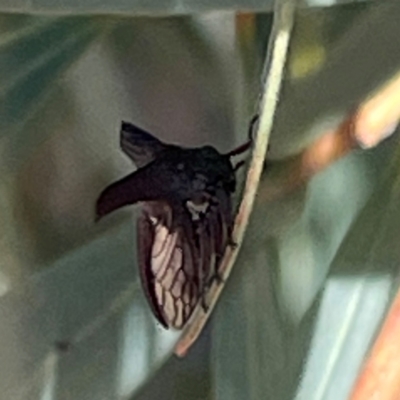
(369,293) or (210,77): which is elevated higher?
(210,77)

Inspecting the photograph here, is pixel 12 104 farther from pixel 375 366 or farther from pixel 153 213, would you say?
pixel 375 366

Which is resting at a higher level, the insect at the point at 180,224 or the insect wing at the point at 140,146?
the insect wing at the point at 140,146

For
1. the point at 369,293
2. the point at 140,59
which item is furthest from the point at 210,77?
the point at 369,293
